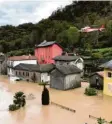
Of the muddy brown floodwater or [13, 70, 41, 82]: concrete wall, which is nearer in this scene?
the muddy brown floodwater

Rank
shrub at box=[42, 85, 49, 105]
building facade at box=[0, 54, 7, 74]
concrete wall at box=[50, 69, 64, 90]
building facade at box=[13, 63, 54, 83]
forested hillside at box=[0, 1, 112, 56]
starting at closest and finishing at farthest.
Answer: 1. shrub at box=[42, 85, 49, 105]
2. concrete wall at box=[50, 69, 64, 90]
3. building facade at box=[13, 63, 54, 83]
4. building facade at box=[0, 54, 7, 74]
5. forested hillside at box=[0, 1, 112, 56]

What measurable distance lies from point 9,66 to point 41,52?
295 inches

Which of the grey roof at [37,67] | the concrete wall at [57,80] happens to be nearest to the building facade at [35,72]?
the grey roof at [37,67]

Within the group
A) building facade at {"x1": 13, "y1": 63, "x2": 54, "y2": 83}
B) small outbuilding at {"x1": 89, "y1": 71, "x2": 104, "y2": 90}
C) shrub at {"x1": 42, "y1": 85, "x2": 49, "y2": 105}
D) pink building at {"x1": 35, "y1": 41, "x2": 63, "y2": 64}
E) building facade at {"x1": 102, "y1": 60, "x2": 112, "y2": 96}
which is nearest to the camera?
shrub at {"x1": 42, "y1": 85, "x2": 49, "y2": 105}

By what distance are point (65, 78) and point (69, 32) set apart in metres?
27.5

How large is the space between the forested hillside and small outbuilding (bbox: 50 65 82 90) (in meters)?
19.8

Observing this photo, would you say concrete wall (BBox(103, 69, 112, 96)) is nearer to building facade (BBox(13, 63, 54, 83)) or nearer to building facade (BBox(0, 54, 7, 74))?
building facade (BBox(13, 63, 54, 83))

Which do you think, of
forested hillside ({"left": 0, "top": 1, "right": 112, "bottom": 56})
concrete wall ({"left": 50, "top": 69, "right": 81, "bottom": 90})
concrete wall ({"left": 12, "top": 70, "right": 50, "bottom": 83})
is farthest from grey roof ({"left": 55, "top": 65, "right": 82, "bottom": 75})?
forested hillside ({"left": 0, "top": 1, "right": 112, "bottom": 56})

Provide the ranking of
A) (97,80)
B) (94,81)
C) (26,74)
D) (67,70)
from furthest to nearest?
(26,74) → (67,70) → (94,81) → (97,80)

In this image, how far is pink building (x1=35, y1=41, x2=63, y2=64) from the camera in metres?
50.0

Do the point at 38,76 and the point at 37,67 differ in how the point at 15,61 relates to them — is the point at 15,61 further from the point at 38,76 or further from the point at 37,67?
the point at 38,76

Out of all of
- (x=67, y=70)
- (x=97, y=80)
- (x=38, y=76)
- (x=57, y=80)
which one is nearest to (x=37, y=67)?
(x=38, y=76)

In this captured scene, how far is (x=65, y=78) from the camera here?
106 feet

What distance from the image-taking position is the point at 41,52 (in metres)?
52.9
